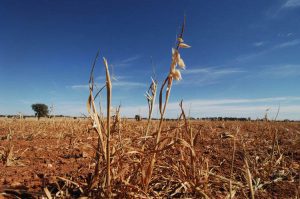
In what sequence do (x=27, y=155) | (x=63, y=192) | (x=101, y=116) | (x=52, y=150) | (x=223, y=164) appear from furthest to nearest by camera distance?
(x=52, y=150), (x=27, y=155), (x=223, y=164), (x=63, y=192), (x=101, y=116)

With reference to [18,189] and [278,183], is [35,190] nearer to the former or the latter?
[18,189]

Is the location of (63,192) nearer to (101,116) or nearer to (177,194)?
(101,116)

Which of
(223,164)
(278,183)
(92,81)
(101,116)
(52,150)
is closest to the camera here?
(92,81)

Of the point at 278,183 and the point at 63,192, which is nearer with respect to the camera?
the point at 63,192

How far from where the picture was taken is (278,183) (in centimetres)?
244

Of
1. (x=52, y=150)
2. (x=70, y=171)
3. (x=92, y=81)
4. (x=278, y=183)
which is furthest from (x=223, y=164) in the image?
(x=52, y=150)

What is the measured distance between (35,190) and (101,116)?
0.79 meters

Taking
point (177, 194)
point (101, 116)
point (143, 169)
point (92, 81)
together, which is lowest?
point (177, 194)

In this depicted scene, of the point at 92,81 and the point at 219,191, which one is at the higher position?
the point at 92,81

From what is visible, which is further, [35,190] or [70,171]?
[70,171]

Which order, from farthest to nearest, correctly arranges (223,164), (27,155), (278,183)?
1. (27,155)
2. (223,164)
3. (278,183)

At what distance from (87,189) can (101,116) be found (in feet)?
1.61

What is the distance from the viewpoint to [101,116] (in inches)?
70.2

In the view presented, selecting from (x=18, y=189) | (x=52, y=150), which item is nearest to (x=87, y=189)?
(x=18, y=189)
